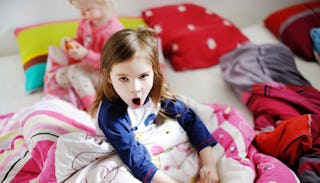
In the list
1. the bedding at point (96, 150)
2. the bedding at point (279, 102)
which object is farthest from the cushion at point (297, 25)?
the bedding at point (96, 150)

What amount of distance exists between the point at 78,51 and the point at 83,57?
0.03 metres

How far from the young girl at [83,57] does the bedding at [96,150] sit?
111 mm

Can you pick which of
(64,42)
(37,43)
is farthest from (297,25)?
(37,43)

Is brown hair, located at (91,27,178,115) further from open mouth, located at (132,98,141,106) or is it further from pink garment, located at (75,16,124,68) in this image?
pink garment, located at (75,16,124,68)

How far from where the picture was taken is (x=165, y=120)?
1088mm

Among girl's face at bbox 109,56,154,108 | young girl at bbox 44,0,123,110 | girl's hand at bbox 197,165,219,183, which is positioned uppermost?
girl's face at bbox 109,56,154,108

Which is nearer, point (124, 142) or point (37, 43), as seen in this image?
point (124, 142)

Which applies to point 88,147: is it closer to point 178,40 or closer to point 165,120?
point 165,120

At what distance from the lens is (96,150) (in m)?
0.94

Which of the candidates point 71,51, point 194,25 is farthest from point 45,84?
point 194,25

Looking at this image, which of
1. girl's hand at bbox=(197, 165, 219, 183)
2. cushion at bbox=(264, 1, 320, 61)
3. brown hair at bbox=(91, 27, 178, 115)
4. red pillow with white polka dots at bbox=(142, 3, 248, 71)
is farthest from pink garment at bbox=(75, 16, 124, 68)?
cushion at bbox=(264, 1, 320, 61)

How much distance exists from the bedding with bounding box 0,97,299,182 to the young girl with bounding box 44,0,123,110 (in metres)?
0.11

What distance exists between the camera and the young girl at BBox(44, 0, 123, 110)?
1.30m

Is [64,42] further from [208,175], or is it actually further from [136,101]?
[208,175]
